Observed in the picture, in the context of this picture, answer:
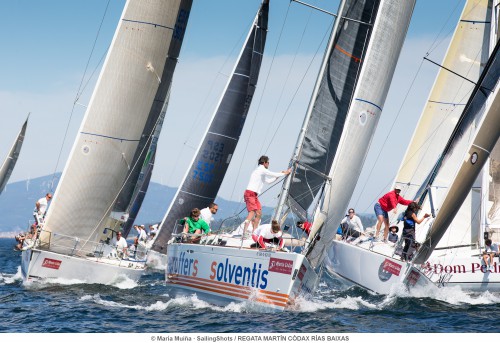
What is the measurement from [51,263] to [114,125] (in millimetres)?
3593

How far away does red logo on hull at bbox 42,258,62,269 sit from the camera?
18219mm

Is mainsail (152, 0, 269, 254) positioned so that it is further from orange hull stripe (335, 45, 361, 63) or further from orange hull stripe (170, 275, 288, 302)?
orange hull stripe (170, 275, 288, 302)

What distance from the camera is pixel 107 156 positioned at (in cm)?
1961

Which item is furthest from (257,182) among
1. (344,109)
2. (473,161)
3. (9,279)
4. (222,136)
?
(222,136)

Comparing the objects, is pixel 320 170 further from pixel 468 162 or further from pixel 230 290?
pixel 230 290

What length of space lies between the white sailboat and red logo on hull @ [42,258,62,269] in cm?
811

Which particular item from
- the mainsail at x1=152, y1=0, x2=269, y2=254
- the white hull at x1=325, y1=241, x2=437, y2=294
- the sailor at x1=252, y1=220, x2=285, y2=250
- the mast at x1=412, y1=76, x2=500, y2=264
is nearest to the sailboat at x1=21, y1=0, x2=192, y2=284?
the white hull at x1=325, y1=241, x2=437, y2=294

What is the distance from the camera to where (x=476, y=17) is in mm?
25016

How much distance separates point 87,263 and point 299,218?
537cm

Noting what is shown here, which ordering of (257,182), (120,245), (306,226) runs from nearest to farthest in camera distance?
(257,182) < (306,226) < (120,245)

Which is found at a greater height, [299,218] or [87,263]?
[299,218]

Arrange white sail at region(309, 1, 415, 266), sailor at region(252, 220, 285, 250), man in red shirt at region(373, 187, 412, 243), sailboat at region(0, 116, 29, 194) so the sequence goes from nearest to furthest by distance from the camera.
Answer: sailor at region(252, 220, 285, 250), white sail at region(309, 1, 415, 266), man in red shirt at region(373, 187, 412, 243), sailboat at region(0, 116, 29, 194)
